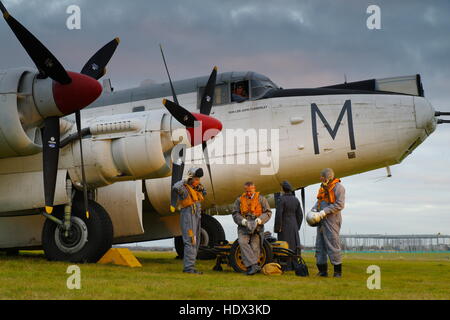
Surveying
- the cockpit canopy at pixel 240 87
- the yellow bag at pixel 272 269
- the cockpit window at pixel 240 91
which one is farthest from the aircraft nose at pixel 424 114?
the yellow bag at pixel 272 269

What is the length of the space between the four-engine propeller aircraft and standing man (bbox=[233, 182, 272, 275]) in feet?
3.90

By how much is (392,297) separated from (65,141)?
7330 mm

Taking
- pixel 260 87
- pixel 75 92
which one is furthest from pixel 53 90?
pixel 260 87

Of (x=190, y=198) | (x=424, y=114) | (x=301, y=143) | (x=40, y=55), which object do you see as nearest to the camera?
(x=190, y=198)

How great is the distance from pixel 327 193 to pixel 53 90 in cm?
510

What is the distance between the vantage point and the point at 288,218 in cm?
1088

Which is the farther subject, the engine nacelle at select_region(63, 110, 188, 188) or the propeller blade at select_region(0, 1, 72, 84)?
the engine nacelle at select_region(63, 110, 188, 188)

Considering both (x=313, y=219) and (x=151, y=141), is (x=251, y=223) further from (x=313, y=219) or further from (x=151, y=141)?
(x=151, y=141)

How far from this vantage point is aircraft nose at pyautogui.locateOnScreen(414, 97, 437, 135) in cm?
1203

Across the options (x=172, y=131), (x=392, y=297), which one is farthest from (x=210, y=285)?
(x=172, y=131)

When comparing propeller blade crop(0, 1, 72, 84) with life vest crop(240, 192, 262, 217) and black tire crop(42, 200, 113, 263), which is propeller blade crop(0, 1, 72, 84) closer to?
black tire crop(42, 200, 113, 263)

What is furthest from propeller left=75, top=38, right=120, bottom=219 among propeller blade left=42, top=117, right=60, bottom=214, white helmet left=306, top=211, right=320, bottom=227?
white helmet left=306, top=211, right=320, bottom=227

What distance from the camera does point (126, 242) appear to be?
558 inches

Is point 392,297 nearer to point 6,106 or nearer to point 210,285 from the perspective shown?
point 210,285
